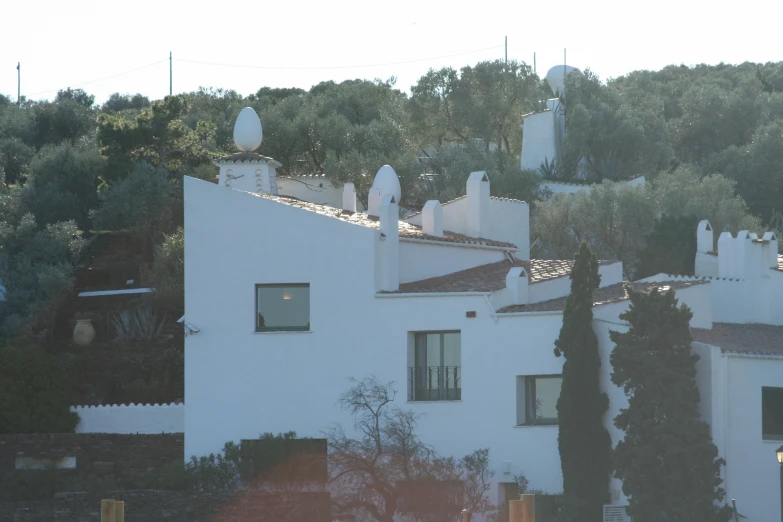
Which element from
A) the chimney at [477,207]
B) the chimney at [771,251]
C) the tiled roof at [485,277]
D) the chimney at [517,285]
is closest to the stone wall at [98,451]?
the tiled roof at [485,277]

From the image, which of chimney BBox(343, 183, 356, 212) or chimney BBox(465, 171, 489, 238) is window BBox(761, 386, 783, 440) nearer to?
chimney BBox(465, 171, 489, 238)

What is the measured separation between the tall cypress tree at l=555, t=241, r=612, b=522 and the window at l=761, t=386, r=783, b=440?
3289mm

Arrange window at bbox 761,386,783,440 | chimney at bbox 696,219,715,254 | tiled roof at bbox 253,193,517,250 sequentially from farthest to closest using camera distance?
chimney at bbox 696,219,715,254, tiled roof at bbox 253,193,517,250, window at bbox 761,386,783,440

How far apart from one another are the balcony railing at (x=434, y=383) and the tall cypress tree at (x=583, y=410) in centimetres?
296

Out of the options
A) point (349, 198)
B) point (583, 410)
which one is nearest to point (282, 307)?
point (349, 198)

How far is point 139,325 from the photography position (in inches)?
1547

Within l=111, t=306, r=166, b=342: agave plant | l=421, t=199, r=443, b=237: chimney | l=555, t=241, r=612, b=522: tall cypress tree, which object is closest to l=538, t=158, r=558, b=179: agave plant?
l=111, t=306, r=166, b=342: agave plant

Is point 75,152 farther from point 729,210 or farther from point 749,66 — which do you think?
point 749,66

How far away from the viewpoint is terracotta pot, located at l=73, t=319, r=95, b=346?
3866 centimetres

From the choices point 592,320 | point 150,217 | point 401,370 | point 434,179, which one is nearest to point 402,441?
point 401,370

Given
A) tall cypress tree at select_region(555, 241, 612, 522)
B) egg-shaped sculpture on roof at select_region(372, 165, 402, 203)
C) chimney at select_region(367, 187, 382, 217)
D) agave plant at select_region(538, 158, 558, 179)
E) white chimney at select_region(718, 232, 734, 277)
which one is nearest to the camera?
tall cypress tree at select_region(555, 241, 612, 522)

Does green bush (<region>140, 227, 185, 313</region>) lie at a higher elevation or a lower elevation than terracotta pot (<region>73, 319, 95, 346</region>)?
higher

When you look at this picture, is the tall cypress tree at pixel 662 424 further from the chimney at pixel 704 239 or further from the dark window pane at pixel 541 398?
the chimney at pixel 704 239

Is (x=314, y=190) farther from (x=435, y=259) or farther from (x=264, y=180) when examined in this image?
(x=435, y=259)
